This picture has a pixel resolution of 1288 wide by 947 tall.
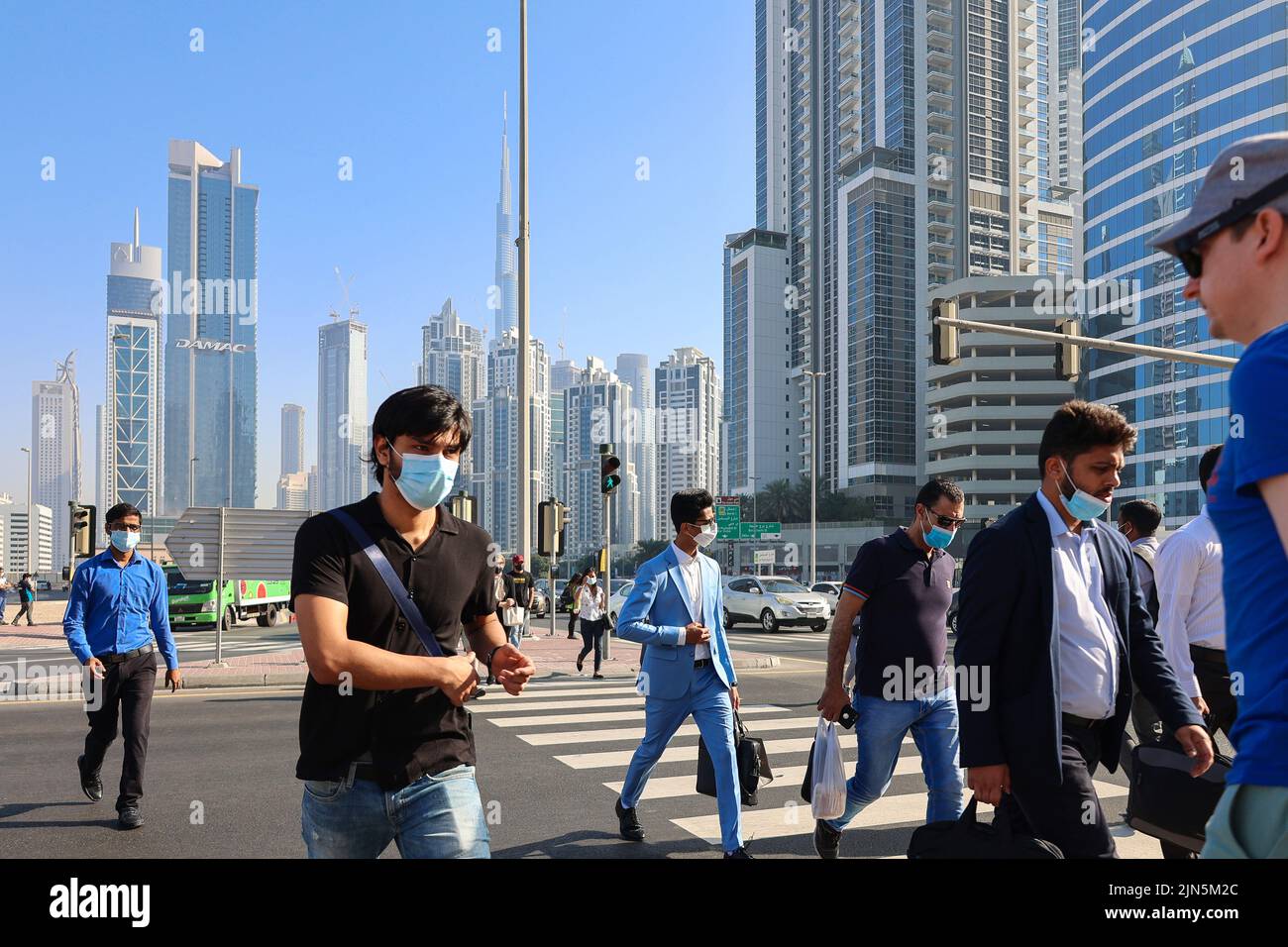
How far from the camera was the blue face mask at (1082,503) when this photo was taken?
326 cm

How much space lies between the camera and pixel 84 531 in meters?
18.8

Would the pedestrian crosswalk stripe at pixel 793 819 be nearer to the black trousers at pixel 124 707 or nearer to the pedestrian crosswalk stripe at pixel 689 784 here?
the pedestrian crosswalk stripe at pixel 689 784

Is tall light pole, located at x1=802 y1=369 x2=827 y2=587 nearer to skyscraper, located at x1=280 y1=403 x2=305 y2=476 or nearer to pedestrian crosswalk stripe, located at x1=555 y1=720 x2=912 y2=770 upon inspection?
pedestrian crosswalk stripe, located at x1=555 y1=720 x2=912 y2=770

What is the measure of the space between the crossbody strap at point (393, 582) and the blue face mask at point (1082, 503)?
7.05 ft

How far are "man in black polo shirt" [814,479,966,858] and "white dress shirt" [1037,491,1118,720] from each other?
142cm

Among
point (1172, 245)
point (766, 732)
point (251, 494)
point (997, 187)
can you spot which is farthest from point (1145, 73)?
point (251, 494)

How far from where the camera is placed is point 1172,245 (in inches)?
65.0

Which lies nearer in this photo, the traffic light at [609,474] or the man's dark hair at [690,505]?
the man's dark hair at [690,505]

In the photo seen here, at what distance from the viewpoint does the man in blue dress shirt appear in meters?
6.32

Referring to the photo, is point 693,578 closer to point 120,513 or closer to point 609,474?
point 120,513

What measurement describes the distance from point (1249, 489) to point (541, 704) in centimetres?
1080

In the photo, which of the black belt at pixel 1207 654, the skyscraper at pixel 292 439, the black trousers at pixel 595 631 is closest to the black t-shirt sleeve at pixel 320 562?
the black belt at pixel 1207 654

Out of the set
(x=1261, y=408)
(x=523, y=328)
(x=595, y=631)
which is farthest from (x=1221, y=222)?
(x=523, y=328)
